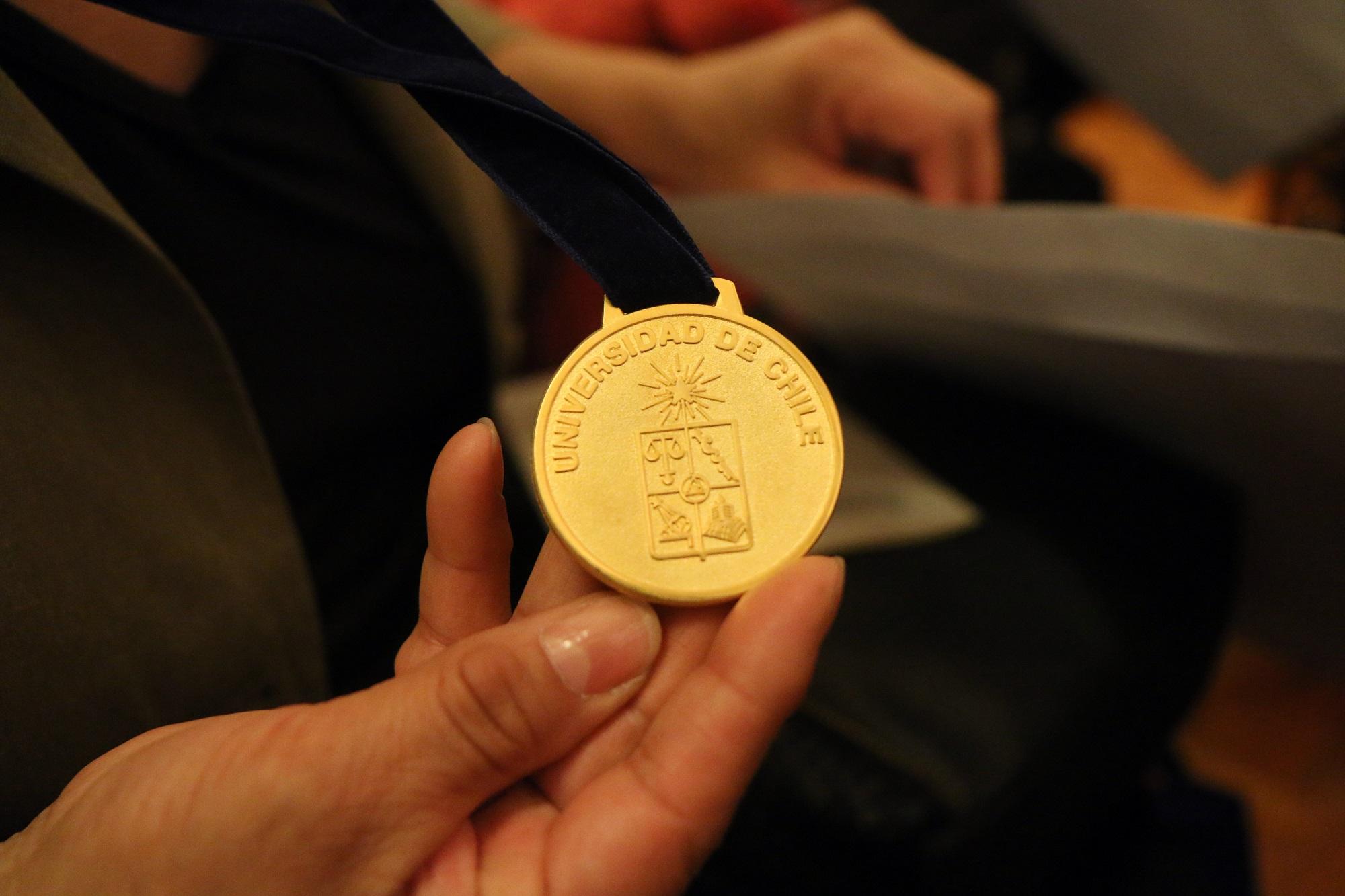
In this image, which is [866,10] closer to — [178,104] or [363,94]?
[363,94]

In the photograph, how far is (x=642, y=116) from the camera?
3.76 feet

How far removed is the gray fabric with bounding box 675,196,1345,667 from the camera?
762 millimetres

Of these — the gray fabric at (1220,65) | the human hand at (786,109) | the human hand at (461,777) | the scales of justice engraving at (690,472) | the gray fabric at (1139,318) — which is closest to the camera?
the human hand at (461,777)

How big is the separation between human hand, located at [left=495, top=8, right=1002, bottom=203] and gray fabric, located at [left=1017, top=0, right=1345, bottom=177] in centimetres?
62

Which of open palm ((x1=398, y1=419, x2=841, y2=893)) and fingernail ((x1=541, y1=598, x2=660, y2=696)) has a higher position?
fingernail ((x1=541, y1=598, x2=660, y2=696))

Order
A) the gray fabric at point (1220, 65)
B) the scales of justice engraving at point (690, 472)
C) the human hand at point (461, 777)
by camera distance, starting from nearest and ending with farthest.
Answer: the human hand at point (461, 777), the scales of justice engraving at point (690, 472), the gray fabric at point (1220, 65)

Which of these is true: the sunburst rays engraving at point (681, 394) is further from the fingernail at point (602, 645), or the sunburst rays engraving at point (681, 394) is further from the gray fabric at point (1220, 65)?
the gray fabric at point (1220, 65)

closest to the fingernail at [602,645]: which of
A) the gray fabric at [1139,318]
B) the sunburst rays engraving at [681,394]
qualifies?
the sunburst rays engraving at [681,394]

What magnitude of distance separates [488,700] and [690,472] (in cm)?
19

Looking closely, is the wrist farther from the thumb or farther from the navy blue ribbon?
the navy blue ribbon

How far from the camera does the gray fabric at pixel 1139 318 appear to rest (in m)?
0.76

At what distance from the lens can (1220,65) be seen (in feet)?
4.91

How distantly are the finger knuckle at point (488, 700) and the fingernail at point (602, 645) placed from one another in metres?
0.02

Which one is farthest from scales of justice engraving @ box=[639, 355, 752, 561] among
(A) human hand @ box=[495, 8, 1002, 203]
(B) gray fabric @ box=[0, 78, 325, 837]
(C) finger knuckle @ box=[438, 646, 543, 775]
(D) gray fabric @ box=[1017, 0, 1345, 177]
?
(D) gray fabric @ box=[1017, 0, 1345, 177]
